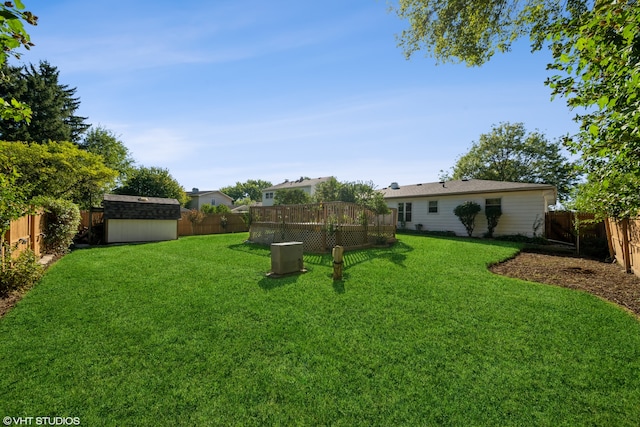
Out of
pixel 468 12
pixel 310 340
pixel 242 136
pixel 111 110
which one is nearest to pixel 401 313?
pixel 310 340

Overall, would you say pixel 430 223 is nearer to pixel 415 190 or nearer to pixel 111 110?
pixel 415 190

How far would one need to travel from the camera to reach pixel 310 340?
11.8 ft

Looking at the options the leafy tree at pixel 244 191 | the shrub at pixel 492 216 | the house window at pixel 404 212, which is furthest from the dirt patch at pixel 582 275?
the leafy tree at pixel 244 191

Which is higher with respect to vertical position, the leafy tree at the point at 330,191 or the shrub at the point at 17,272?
the leafy tree at the point at 330,191

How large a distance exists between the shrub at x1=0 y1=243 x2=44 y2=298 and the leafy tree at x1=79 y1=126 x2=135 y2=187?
24921 mm

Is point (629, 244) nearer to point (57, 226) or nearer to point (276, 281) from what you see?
point (276, 281)

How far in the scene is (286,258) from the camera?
675cm

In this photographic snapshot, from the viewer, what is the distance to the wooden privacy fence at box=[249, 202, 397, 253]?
32.5 feet

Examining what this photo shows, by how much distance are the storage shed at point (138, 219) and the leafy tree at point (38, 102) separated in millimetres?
11004

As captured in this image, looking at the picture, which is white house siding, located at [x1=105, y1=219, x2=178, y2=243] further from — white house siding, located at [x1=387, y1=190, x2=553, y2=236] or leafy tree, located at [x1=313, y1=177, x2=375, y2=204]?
white house siding, located at [x1=387, y1=190, x2=553, y2=236]

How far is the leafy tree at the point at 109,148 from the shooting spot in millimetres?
26203

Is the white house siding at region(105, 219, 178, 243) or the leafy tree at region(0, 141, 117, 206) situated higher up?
the leafy tree at region(0, 141, 117, 206)

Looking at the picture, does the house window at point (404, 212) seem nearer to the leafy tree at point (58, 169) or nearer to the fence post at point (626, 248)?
the fence post at point (626, 248)

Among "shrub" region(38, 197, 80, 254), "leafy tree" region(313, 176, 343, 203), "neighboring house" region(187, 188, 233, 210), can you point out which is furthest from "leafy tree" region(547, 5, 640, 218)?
"neighboring house" region(187, 188, 233, 210)
